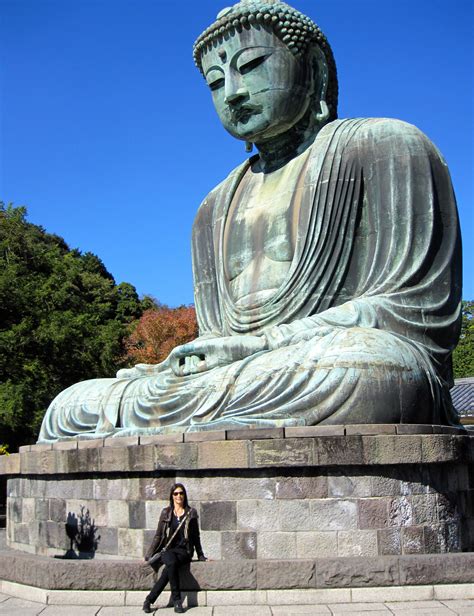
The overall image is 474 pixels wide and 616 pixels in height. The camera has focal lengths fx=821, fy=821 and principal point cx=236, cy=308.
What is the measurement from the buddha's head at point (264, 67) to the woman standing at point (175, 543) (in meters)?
4.95

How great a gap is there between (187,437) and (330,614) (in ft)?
6.77

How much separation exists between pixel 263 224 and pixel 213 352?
1746mm

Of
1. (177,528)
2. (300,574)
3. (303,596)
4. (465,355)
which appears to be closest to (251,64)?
(177,528)

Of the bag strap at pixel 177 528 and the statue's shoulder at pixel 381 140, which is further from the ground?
the statue's shoulder at pixel 381 140

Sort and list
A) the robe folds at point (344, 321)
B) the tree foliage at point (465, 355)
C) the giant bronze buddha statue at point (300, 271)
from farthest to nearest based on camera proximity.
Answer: the tree foliage at point (465, 355) < the giant bronze buddha statue at point (300, 271) < the robe folds at point (344, 321)

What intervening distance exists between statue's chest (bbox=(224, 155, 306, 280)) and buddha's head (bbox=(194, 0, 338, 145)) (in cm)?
60

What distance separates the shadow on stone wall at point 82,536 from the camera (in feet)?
24.0

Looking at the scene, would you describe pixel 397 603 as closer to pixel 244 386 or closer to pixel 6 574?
pixel 244 386

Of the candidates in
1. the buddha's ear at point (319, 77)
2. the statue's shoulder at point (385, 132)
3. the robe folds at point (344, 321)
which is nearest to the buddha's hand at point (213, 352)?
the robe folds at point (344, 321)

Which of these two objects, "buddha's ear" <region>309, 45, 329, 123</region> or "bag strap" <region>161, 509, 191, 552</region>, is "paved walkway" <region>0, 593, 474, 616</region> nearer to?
"bag strap" <region>161, 509, 191, 552</region>

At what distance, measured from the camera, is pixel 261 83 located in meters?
9.28

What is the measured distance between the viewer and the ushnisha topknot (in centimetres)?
929

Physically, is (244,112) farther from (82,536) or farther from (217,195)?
(82,536)

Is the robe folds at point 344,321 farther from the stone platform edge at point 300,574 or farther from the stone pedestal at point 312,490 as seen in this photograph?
the stone platform edge at point 300,574
